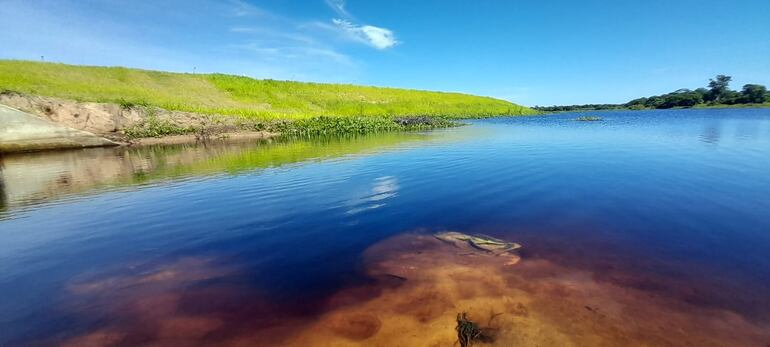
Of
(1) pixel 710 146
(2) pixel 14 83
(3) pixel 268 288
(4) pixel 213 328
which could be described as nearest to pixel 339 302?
(3) pixel 268 288

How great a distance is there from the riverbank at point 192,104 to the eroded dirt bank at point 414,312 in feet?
95.4

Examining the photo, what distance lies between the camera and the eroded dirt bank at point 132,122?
28.8 meters

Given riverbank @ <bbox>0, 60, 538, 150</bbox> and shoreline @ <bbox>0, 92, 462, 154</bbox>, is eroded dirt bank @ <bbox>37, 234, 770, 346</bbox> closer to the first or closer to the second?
shoreline @ <bbox>0, 92, 462, 154</bbox>

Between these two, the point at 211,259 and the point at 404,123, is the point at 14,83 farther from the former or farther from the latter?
the point at 211,259

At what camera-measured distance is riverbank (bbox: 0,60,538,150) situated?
3120 cm

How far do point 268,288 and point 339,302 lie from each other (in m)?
1.23

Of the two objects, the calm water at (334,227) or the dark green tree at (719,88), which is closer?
the calm water at (334,227)

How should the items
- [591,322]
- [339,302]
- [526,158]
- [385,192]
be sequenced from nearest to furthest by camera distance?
[591,322] < [339,302] < [385,192] < [526,158]

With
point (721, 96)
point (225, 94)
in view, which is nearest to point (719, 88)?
point (721, 96)

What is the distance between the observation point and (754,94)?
97688 mm

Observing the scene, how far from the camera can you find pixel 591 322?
14.1 ft

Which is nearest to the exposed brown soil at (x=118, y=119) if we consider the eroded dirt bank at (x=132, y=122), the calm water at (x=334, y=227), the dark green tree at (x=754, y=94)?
the eroded dirt bank at (x=132, y=122)

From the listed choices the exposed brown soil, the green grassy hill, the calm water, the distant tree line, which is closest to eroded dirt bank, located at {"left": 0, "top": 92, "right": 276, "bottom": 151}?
the exposed brown soil

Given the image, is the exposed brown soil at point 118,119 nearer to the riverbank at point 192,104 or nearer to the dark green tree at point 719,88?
the riverbank at point 192,104
